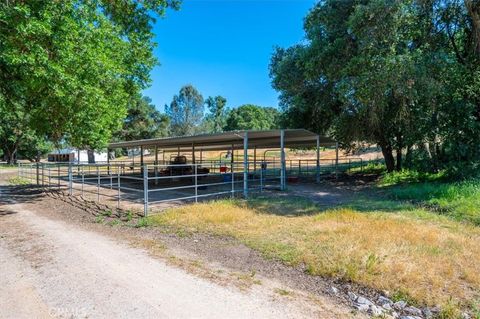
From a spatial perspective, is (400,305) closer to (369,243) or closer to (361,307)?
(361,307)

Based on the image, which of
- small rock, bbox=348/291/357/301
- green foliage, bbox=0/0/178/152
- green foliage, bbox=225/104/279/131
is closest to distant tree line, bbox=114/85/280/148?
green foliage, bbox=225/104/279/131

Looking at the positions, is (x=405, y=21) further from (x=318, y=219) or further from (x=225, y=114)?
(x=225, y=114)

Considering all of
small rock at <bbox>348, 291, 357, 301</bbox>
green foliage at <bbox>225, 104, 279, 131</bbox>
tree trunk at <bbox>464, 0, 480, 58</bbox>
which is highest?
green foliage at <bbox>225, 104, 279, 131</bbox>

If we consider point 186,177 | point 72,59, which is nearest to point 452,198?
point 186,177

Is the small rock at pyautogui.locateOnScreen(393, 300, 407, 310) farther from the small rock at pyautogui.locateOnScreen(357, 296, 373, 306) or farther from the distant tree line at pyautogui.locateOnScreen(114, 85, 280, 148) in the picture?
the distant tree line at pyautogui.locateOnScreen(114, 85, 280, 148)

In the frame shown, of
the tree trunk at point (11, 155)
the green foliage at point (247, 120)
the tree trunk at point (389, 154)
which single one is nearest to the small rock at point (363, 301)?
the tree trunk at point (389, 154)

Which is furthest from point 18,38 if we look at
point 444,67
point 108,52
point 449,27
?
point 449,27

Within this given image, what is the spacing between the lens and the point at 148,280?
3.82 metres

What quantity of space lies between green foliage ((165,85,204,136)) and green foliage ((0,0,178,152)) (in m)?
45.9

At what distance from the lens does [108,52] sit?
8.98m

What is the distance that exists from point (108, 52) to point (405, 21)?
877cm

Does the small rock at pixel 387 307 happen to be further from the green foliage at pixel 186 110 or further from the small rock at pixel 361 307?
the green foliage at pixel 186 110

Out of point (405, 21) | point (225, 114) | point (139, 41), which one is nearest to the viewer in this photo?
point (405, 21)

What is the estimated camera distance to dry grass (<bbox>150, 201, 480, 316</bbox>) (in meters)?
3.72
